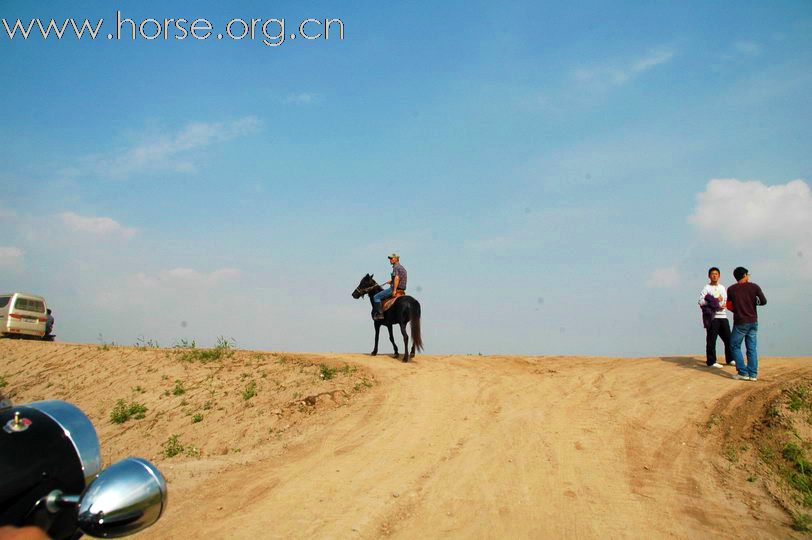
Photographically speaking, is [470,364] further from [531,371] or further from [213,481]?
[213,481]

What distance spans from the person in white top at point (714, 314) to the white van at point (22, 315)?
26289 millimetres

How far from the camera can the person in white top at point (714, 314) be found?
1463cm

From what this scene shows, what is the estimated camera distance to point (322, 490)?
346 inches

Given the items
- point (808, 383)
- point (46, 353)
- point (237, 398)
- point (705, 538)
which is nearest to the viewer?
point (705, 538)

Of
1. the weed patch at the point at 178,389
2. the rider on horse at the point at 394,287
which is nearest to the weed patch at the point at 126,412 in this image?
the weed patch at the point at 178,389

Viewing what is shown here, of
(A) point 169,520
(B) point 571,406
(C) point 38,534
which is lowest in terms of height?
(A) point 169,520

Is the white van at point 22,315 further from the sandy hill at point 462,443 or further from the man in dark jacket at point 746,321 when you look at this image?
the man in dark jacket at point 746,321

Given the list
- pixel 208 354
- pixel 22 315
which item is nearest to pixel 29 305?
pixel 22 315

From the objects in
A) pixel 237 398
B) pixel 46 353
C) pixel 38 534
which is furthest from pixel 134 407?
pixel 38 534

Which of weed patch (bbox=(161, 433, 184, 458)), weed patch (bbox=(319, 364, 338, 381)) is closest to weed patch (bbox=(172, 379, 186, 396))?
weed patch (bbox=(161, 433, 184, 458))

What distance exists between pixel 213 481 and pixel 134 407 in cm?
633

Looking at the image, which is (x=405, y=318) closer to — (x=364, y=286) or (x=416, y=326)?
(x=416, y=326)

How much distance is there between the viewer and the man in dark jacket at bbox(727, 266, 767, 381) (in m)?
13.2

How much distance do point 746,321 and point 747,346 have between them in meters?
0.55
